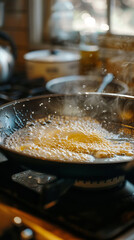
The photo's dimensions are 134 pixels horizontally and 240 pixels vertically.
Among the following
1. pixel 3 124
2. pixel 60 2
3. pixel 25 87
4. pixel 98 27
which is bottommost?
pixel 25 87

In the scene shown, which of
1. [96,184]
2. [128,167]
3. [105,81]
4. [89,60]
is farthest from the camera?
[89,60]

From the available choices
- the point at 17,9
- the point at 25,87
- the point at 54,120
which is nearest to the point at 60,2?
the point at 17,9

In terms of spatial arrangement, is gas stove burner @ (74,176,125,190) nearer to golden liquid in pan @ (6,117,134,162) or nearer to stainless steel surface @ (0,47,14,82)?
golden liquid in pan @ (6,117,134,162)

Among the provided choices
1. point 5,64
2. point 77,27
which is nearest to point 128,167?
point 5,64

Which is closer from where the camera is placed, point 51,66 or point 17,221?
point 17,221

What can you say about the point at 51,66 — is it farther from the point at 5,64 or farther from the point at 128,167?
the point at 128,167

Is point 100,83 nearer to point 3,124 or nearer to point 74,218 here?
point 3,124

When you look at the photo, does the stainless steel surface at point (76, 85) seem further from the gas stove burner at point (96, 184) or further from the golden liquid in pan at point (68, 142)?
the gas stove burner at point (96, 184)
